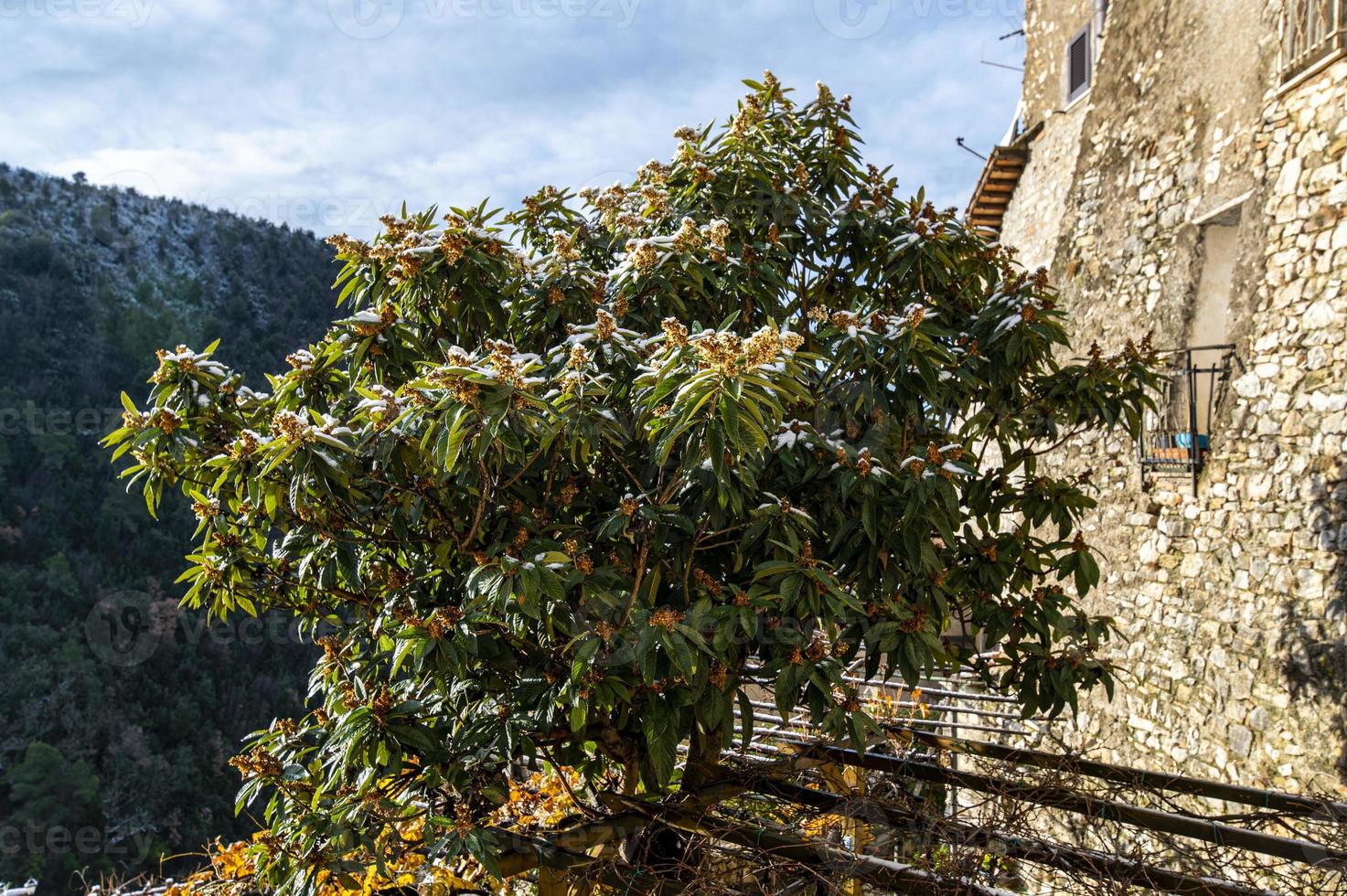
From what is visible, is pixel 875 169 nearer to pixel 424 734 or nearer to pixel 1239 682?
pixel 424 734

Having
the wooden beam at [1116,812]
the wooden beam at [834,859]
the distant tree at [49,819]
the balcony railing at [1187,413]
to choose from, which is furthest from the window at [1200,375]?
the distant tree at [49,819]

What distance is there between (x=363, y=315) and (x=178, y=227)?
3241cm

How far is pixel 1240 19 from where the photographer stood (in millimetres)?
5832

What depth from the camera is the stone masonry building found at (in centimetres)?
484

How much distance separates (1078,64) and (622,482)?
8260 mm

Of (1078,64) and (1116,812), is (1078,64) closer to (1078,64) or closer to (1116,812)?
(1078,64)

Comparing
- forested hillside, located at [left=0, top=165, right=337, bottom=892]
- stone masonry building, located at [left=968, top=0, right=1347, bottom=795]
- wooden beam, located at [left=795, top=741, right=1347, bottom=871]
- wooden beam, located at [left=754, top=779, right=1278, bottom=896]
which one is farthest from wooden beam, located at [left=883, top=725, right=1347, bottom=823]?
forested hillside, located at [left=0, top=165, right=337, bottom=892]

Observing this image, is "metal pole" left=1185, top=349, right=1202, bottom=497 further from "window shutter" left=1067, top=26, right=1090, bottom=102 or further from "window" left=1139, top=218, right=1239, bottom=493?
"window shutter" left=1067, top=26, right=1090, bottom=102

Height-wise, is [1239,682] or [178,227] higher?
[178,227]

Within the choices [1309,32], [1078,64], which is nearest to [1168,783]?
[1309,32]

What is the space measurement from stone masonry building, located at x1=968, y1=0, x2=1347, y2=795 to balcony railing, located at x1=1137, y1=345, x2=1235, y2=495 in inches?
0.6

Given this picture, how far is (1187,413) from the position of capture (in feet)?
19.6

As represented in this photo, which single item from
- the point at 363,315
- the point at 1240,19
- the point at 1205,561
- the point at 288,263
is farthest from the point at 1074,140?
the point at 288,263

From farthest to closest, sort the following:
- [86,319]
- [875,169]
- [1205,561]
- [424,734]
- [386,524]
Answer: [86,319]
[1205,561]
[875,169]
[386,524]
[424,734]
